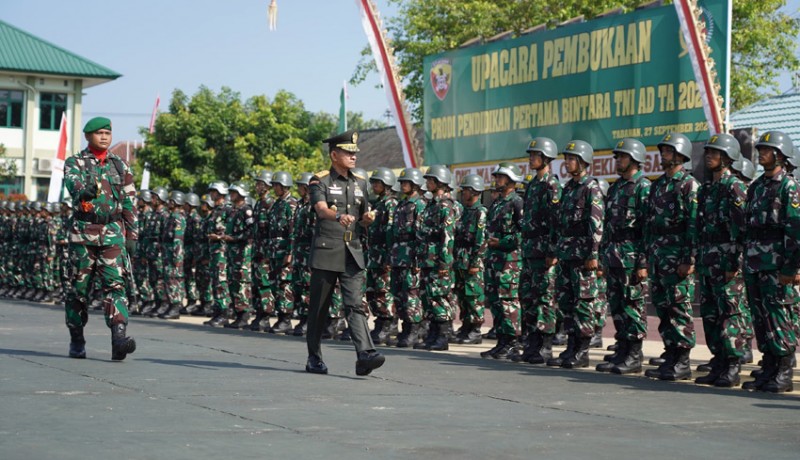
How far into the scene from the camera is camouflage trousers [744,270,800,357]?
Answer: 33.9 feet

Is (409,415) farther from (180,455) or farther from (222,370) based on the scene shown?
(222,370)

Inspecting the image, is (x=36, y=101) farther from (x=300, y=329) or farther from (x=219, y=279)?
(x=300, y=329)

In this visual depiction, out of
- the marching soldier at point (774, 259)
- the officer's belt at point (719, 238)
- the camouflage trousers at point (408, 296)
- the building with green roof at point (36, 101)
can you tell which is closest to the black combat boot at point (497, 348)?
the camouflage trousers at point (408, 296)

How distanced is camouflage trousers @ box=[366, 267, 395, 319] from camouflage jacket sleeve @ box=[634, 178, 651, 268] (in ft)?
14.7

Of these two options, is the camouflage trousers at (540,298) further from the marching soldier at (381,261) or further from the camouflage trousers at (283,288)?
the camouflage trousers at (283,288)

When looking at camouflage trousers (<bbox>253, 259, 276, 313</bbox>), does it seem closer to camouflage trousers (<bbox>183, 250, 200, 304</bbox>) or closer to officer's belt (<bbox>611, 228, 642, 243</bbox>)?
camouflage trousers (<bbox>183, 250, 200, 304</bbox>)

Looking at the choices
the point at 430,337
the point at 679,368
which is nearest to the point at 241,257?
the point at 430,337

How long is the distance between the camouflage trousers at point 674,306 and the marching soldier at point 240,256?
26.5 feet

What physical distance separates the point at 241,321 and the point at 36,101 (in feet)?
141

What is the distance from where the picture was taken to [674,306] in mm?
11391

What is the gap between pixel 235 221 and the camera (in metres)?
18.6

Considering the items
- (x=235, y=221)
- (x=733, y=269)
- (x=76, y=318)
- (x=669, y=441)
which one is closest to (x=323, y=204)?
(x=76, y=318)

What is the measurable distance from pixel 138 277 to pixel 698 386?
13852 millimetres

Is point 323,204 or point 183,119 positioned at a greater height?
point 183,119
